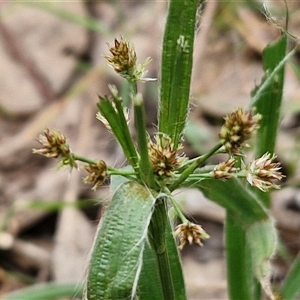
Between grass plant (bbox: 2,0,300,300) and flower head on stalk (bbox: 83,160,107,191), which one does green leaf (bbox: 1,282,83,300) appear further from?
flower head on stalk (bbox: 83,160,107,191)

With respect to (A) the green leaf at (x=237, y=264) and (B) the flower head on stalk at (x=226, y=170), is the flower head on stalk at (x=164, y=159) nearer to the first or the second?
(B) the flower head on stalk at (x=226, y=170)

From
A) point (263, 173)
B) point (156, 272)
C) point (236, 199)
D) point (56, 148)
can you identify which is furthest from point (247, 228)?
point (56, 148)

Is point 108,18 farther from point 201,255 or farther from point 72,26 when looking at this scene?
point 201,255

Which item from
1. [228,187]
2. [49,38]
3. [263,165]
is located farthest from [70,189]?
[263,165]

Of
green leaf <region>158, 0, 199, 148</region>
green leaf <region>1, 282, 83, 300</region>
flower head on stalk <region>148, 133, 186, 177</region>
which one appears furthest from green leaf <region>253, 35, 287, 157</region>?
green leaf <region>1, 282, 83, 300</region>

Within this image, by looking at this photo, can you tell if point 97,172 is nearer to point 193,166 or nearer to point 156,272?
point 193,166
